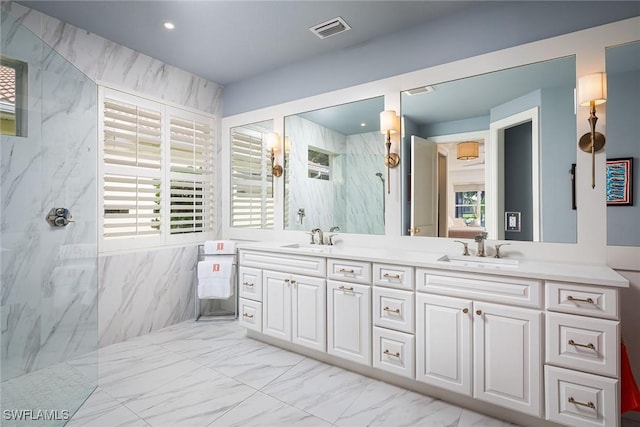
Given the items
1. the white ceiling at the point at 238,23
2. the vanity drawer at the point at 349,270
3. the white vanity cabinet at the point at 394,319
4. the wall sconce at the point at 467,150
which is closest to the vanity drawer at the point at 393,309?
the white vanity cabinet at the point at 394,319

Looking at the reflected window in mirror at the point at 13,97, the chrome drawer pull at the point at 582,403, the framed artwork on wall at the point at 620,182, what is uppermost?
the reflected window in mirror at the point at 13,97

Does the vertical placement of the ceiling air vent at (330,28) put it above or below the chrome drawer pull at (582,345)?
above

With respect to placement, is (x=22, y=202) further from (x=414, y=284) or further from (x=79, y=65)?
(x=414, y=284)

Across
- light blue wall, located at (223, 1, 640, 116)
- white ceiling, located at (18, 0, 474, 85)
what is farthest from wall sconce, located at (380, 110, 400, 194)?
white ceiling, located at (18, 0, 474, 85)

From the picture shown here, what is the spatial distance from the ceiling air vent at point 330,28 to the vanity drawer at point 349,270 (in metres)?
1.92

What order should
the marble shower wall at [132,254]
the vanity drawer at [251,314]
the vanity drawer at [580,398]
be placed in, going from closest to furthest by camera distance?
the vanity drawer at [580,398] → the marble shower wall at [132,254] → the vanity drawer at [251,314]

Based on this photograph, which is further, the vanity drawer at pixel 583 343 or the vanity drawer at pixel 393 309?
the vanity drawer at pixel 393 309

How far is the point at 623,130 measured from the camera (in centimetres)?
195

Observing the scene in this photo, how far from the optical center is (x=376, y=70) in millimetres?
2863

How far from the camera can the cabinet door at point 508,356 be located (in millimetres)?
1762

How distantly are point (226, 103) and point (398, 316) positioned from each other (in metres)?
3.24

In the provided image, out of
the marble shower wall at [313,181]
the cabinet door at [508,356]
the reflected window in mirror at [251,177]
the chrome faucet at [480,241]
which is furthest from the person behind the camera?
the reflected window in mirror at [251,177]

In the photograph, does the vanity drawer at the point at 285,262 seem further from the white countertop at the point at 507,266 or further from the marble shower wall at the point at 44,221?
the marble shower wall at the point at 44,221

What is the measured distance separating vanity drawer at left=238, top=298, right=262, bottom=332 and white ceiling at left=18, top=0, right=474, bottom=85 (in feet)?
7.89
